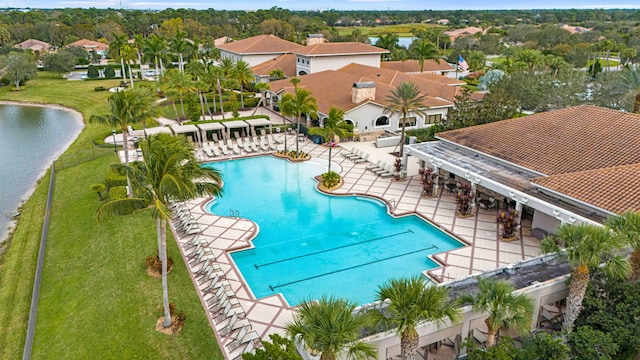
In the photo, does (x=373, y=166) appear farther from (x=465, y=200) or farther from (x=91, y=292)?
(x=91, y=292)

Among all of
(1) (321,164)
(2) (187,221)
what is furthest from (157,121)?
(2) (187,221)

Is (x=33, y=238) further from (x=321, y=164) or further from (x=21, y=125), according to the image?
(x=21, y=125)

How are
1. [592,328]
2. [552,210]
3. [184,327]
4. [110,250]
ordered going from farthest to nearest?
1. [110,250]
2. [552,210]
3. [184,327]
4. [592,328]

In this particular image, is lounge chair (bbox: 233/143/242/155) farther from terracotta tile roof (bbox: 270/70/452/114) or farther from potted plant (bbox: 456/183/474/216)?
potted plant (bbox: 456/183/474/216)

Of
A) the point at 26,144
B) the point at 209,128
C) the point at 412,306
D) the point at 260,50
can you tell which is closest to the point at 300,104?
the point at 209,128

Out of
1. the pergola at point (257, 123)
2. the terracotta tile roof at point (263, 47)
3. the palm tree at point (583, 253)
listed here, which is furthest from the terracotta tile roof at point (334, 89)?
the palm tree at point (583, 253)

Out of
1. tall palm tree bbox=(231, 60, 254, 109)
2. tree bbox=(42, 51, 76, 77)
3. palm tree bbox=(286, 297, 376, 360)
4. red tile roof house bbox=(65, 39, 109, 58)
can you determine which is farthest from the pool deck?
red tile roof house bbox=(65, 39, 109, 58)
